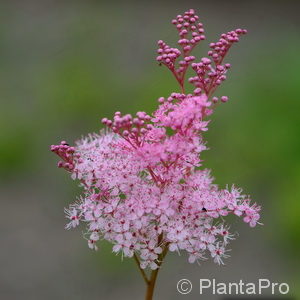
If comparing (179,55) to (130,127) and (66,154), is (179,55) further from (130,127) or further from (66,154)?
(66,154)

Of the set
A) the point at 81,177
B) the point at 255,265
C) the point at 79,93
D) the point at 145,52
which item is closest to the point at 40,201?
the point at 79,93

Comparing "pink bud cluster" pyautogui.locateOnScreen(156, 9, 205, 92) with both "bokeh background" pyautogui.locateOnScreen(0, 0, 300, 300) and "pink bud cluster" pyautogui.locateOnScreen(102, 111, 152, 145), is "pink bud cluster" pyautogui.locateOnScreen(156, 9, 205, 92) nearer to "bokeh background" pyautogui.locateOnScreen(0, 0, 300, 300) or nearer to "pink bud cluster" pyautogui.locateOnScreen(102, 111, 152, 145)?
"pink bud cluster" pyautogui.locateOnScreen(102, 111, 152, 145)

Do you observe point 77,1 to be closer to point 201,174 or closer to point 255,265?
point 255,265

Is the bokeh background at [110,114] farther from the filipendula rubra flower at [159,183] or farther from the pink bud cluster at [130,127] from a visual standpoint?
the pink bud cluster at [130,127]

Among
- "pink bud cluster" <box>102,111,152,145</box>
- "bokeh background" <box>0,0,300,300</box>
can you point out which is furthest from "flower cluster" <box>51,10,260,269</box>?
"bokeh background" <box>0,0,300,300</box>

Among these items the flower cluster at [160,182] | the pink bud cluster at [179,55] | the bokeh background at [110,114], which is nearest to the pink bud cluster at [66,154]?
the flower cluster at [160,182]

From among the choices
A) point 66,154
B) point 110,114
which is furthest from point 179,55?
point 110,114
